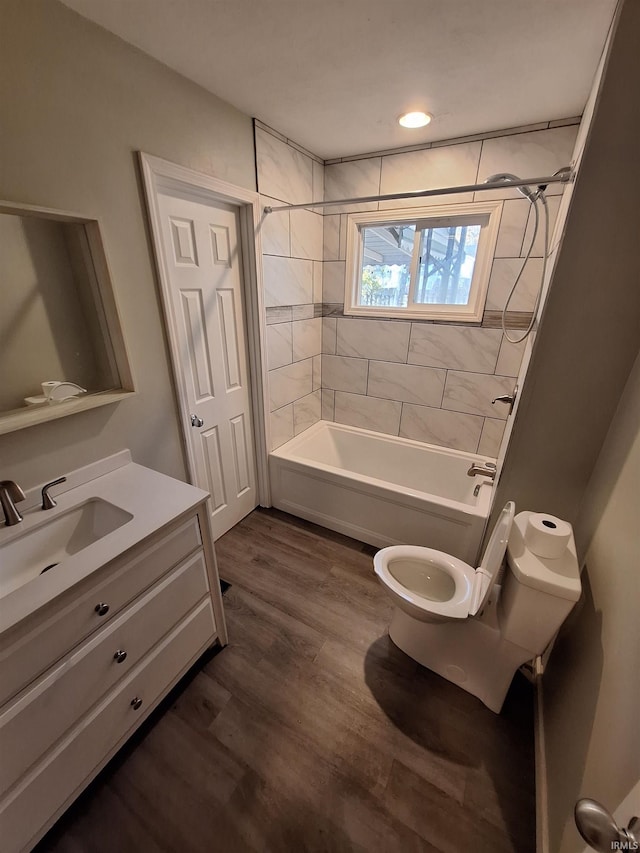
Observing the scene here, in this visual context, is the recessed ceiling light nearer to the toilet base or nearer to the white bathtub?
the white bathtub

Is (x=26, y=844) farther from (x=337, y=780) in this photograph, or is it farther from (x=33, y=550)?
(x=337, y=780)

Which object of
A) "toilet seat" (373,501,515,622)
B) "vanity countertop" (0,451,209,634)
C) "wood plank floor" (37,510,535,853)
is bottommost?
"wood plank floor" (37,510,535,853)

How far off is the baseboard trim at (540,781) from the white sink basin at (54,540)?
5.22 feet

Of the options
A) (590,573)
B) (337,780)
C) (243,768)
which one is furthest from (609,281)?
(243,768)

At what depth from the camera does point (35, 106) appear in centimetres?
101

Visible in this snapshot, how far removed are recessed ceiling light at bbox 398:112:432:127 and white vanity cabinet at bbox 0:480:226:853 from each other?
→ 6.88ft

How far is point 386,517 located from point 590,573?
107 centimetres

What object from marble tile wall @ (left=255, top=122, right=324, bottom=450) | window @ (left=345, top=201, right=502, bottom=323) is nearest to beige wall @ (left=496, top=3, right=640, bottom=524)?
window @ (left=345, top=201, right=502, bottom=323)

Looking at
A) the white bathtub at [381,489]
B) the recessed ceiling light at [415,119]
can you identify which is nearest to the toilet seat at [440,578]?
the white bathtub at [381,489]

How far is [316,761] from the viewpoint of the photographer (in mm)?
1200

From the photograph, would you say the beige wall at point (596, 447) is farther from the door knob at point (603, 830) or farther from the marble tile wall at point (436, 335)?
the marble tile wall at point (436, 335)

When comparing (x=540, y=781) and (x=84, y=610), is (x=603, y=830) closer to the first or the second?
(x=540, y=781)

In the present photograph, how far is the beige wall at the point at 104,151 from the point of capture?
0.99 metres

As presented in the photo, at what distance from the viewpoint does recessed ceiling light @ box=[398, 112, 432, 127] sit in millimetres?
1700
